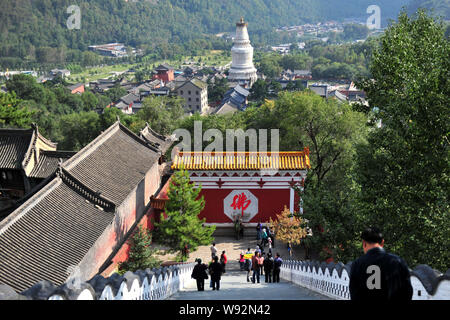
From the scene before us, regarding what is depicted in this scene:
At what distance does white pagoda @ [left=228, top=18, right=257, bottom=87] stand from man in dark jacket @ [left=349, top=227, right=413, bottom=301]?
337ft

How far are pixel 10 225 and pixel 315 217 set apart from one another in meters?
9.41

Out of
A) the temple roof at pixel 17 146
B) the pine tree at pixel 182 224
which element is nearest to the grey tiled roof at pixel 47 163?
the temple roof at pixel 17 146

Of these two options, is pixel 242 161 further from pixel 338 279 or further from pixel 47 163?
Result: pixel 338 279

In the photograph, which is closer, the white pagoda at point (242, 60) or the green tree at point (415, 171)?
the green tree at point (415, 171)

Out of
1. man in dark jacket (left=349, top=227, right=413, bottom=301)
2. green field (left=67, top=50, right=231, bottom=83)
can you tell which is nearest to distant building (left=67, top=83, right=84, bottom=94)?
green field (left=67, top=50, right=231, bottom=83)

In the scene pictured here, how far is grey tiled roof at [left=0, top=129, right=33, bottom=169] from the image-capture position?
2380 centimetres

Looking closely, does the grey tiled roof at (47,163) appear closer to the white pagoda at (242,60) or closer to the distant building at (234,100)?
the distant building at (234,100)

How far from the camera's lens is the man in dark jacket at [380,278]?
4.50 m

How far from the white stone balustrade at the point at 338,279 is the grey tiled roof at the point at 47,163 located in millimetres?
13439

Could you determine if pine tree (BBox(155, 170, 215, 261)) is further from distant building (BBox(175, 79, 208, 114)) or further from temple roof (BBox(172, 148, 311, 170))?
distant building (BBox(175, 79, 208, 114))

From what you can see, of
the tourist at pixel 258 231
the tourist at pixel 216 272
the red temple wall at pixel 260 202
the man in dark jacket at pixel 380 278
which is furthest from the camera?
the red temple wall at pixel 260 202

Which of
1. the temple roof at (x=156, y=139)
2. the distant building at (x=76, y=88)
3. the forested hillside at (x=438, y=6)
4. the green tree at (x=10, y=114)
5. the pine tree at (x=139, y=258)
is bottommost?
the pine tree at (x=139, y=258)

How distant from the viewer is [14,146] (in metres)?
24.4
